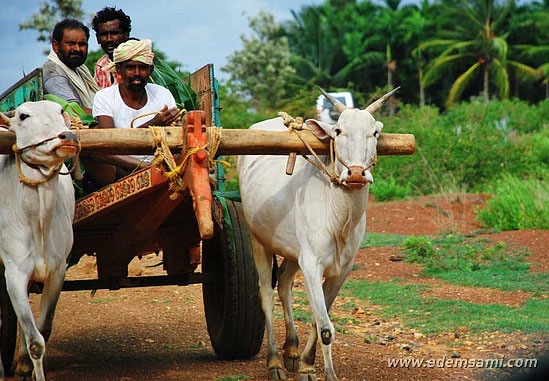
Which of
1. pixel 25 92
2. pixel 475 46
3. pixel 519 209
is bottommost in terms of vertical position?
pixel 519 209

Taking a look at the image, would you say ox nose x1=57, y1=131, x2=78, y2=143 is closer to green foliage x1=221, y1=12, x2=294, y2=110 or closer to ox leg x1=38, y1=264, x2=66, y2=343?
ox leg x1=38, y1=264, x2=66, y2=343

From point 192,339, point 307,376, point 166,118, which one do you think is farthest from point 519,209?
point 166,118

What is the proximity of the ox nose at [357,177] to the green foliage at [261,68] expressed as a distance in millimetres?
30138

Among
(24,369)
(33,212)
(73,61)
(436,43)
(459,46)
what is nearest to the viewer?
(33,212)

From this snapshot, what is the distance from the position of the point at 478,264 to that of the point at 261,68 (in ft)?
88.6

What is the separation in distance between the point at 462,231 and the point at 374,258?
2131 mm

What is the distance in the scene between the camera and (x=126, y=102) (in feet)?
18.0

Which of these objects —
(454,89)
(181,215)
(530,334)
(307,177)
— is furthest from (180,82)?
(454,89)

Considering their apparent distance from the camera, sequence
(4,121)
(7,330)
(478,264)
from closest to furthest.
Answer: (4,121)
(7,330)
(478,264)

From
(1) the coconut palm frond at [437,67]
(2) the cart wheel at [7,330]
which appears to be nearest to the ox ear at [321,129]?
(2) the cart wheel at [7,330]

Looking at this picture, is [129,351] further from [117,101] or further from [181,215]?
[117,101]

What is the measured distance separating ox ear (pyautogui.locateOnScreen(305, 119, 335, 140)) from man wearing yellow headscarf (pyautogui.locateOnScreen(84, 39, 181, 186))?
869 mm

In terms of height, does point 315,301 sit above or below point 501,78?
below

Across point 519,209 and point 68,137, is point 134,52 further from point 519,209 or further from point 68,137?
point 519,209
